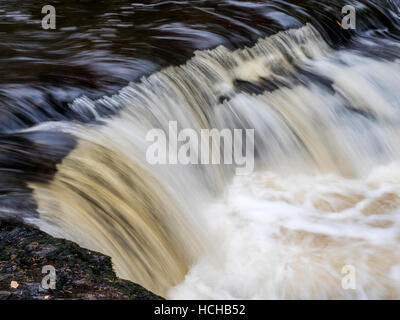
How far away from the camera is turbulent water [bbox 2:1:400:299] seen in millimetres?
3209

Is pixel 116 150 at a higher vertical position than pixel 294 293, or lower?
higher

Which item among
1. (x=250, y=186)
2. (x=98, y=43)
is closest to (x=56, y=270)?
(x=250, y=186)

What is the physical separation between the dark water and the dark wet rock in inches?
14.6

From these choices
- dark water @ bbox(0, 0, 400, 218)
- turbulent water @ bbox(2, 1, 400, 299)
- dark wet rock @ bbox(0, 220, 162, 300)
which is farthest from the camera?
dark water @ bbox(0, 0, 400, 218)

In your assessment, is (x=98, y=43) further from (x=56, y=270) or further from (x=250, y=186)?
(x=56, y=270)

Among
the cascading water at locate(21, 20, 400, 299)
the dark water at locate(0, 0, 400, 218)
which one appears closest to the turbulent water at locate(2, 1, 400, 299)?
the cascading water at locate(21, 20, 400, 299)

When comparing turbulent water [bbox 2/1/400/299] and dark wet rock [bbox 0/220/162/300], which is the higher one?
turbulent water [bbox 2/1/400/299]

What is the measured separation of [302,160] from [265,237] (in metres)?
1.24

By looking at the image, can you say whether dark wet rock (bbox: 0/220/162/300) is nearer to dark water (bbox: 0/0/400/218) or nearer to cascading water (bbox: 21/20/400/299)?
cascading water (bbox: 21/20/400/299)

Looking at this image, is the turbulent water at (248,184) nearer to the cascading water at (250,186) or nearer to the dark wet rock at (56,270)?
the cascading water at (250,186)

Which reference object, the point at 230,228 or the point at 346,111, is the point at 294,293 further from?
the point at 346,111

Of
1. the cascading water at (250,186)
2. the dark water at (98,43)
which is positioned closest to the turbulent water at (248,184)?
the cascading water at (250,186)

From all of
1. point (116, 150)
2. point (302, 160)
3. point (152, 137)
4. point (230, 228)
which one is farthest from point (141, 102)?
point (302, 160)

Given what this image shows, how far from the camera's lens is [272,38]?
6.00 metres
